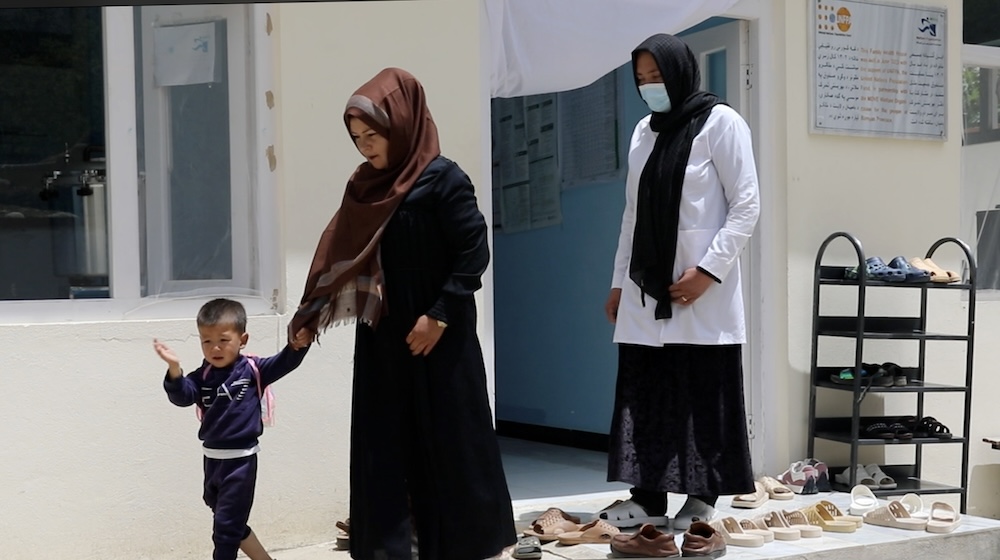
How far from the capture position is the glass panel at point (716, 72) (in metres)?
5.00

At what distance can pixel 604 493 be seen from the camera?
15.3ft

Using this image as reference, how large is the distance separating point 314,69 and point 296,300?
0.84 meters

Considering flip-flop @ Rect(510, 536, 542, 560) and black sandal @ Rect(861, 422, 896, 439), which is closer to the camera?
flip-flop @ Rect(510, 536, 542, 560)

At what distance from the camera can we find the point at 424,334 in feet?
8.79

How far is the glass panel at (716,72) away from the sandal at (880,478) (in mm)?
1853

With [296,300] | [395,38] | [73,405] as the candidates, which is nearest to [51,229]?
[73,405]

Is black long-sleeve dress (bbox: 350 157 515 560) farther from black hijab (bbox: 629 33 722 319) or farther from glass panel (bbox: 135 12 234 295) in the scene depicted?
glass panel (bbox: 135 12 234 295)

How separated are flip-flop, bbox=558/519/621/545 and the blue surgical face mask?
143 centimetres

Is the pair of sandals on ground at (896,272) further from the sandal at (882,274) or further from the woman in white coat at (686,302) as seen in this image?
the woman in white coat at (686,302)

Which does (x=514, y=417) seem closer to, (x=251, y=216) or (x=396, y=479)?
(x=251, y=216)

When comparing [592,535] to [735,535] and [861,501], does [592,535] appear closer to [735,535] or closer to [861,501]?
[735,535]

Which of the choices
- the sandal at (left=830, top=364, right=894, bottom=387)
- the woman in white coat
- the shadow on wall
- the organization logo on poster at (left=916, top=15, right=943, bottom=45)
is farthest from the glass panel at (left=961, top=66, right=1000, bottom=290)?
the woman in white coat

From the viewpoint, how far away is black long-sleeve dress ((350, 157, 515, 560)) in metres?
2.74

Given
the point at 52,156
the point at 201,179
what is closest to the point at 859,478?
the point at 201,179
